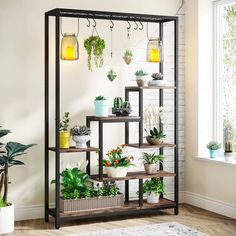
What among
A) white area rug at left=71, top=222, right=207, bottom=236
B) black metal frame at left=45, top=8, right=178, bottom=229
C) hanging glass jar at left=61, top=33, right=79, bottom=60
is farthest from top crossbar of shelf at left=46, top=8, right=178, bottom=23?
white area rug at left=71, top=222, right=207, bottom=236

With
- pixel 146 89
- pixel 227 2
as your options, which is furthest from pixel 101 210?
pixel 227 2

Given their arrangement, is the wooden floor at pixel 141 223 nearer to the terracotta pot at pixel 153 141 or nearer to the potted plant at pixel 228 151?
the potted plant at pixel 228 151

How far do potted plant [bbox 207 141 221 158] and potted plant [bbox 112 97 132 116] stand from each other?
103cm

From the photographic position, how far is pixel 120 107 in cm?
548

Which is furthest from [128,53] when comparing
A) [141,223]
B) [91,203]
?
[141,223]

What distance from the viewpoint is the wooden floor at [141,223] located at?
16.4ft

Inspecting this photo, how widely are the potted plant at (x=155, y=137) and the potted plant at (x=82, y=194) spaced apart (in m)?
0.64

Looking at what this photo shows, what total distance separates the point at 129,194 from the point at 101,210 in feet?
2.40

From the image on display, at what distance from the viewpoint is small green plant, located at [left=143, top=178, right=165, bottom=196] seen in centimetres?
570

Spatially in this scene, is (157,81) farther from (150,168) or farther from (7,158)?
(7,158)

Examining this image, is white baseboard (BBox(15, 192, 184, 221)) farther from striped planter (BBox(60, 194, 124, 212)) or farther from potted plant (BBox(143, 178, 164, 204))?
potted plant (BBox(143, 178, 164, 204))

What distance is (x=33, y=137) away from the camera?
5.47 metres

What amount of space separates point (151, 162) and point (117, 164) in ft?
1.38

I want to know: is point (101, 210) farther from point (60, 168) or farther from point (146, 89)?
point (146, 89)
